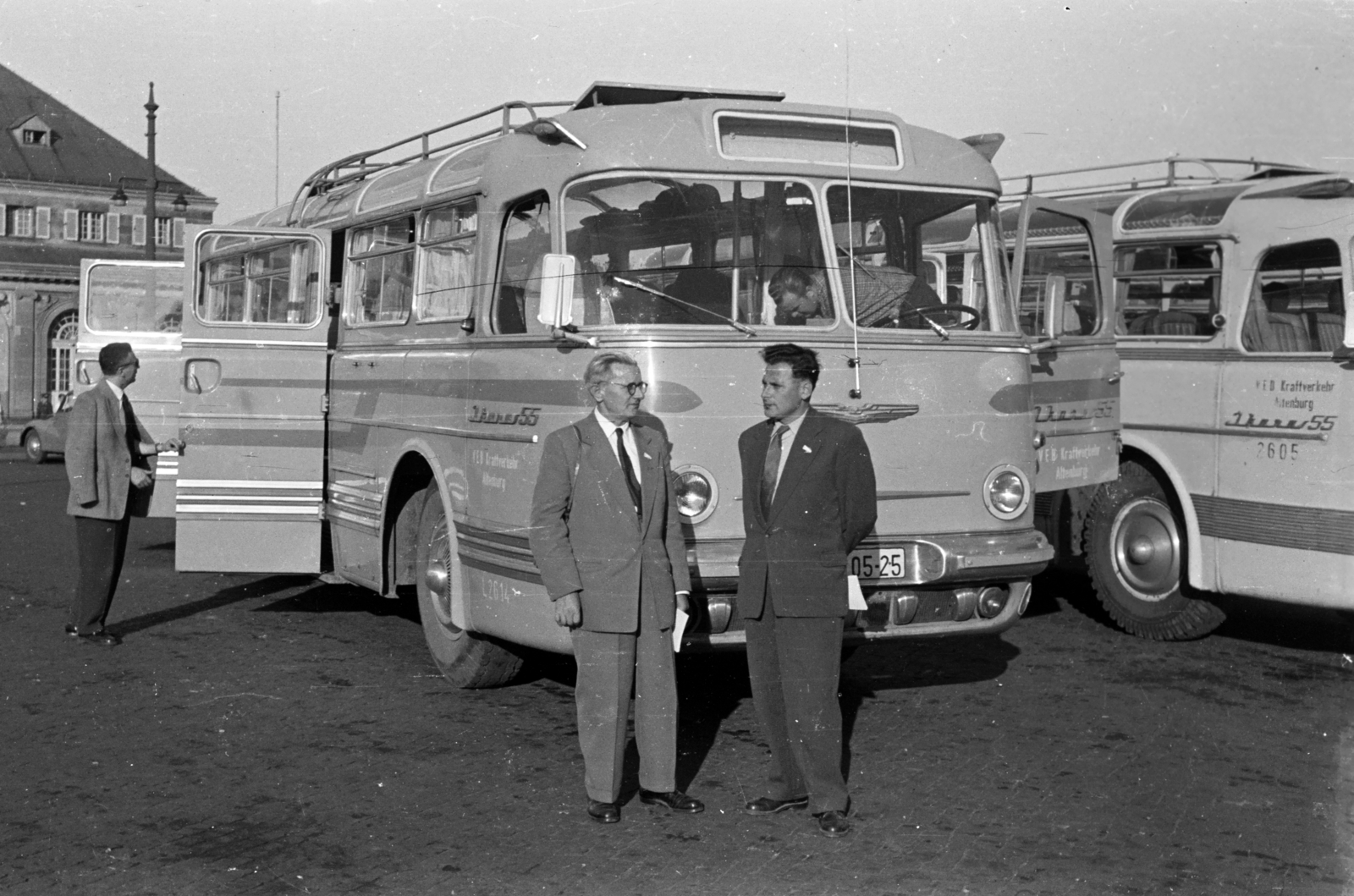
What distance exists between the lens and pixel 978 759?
727 cm

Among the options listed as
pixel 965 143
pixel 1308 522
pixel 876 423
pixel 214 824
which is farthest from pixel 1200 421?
pixel 214 824

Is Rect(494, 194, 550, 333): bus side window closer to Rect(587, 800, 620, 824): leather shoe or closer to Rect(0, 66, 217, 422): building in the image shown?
Rect(587, 800, 620, 824): leather shoe

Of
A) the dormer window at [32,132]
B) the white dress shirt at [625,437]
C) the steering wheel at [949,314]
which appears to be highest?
the dormer window at [32,132]

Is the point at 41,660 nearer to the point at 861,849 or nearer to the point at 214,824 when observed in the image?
the point at 214,824

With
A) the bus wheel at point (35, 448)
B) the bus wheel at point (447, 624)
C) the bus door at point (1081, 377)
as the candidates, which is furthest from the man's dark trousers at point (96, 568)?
the bus wheel at point (35, 448)

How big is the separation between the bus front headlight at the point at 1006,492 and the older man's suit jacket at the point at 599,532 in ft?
6.45

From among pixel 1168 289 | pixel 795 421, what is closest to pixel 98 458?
pixel 795 421

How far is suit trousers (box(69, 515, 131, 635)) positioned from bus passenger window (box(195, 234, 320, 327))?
1499 millimetres

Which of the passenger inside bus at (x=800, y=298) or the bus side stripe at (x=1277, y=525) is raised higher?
the passenger inside bus at (x=800, y=298)

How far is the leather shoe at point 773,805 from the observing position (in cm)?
631

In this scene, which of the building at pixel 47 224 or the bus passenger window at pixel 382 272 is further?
the building at pixel 47 224

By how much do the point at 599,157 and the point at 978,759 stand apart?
324 centimetres

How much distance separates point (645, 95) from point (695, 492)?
238cm

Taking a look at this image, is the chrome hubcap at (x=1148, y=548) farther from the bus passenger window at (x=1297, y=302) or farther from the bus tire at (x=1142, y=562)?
the bus passenger window at (x=1297, y=302)
